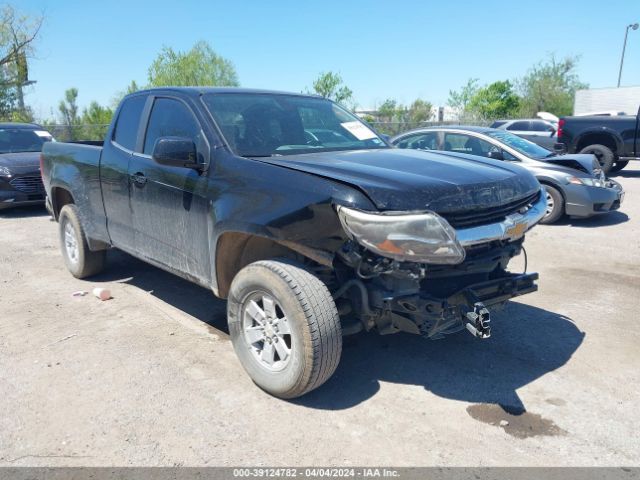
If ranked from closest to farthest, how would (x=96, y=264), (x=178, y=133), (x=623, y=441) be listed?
(x=623, y=441)
(x=178, y=133)
(x=96, y=264)

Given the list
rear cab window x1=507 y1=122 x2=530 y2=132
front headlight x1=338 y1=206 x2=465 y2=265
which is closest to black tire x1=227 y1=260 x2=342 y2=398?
front headlight x1=338 y1=206 x2=465 y2=265

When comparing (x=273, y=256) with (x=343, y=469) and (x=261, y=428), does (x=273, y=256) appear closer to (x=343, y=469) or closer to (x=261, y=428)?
(x=261, y=428)

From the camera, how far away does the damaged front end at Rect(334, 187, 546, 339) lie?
2828mm

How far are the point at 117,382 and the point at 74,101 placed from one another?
60684 mm

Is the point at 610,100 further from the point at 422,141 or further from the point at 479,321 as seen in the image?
the point at 479,321

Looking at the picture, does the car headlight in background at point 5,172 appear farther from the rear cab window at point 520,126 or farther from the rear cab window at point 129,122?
the rear cab window at point 520,126

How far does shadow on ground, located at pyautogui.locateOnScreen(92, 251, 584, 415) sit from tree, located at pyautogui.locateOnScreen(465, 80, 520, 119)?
4674 centimetres

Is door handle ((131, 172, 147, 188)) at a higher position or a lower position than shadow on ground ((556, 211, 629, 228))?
higher

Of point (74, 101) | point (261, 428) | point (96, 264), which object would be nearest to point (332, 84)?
point (74, 101)

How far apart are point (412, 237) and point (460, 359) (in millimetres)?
1529

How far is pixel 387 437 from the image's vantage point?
2.98 m

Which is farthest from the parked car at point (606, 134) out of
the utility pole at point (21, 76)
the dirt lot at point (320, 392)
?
the utility pole at point (21, 76)

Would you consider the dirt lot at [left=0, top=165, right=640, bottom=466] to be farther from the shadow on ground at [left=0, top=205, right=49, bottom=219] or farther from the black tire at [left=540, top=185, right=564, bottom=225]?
the shadow on ground at [left=0, top=205, right=49, bottom=219]

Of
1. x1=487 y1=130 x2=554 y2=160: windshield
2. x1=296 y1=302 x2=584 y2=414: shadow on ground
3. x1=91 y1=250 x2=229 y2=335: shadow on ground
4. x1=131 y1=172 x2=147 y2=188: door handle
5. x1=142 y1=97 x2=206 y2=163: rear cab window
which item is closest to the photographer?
x1=296 y1=302 x2=584 y2=414: shadow on ground
